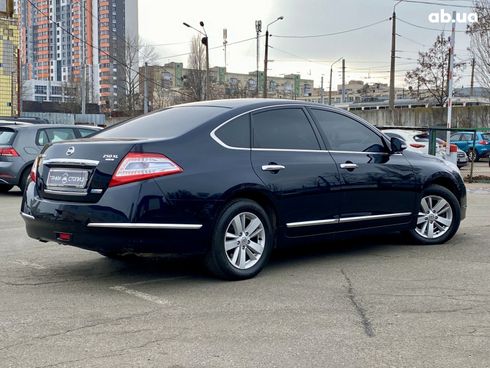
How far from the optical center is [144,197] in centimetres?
477

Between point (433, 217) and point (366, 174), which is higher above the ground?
point (366, 174)

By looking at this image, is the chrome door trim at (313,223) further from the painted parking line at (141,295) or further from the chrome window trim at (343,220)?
the painted parking line at (141,295)

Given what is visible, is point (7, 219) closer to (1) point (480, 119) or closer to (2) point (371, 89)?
(1) point (480, 119)

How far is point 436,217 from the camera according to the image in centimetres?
719

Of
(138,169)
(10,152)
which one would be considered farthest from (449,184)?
(10,152)

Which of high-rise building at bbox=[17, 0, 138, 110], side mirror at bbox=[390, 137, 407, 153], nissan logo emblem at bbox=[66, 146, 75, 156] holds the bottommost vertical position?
nissan logo emblem at bbox=[66, 146, 75, 156]

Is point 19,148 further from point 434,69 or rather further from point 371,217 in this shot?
point 434,69

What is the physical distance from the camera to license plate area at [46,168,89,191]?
16.2ft

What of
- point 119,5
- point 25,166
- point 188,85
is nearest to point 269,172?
point 25,166

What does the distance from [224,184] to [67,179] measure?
1337mm

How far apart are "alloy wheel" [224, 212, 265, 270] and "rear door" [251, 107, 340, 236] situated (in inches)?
11.9

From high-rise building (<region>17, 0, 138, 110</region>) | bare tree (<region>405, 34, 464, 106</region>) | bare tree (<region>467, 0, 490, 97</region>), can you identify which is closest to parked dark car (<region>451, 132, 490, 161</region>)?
bare tree (<region>467, 0, 490, 97</region>)

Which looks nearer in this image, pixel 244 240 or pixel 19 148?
pixel 244 240

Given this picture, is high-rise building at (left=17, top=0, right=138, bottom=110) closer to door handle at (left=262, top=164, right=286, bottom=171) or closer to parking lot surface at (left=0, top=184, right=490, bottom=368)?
parking lot surface at (left=0, top=184, right=490, bottom=368)
